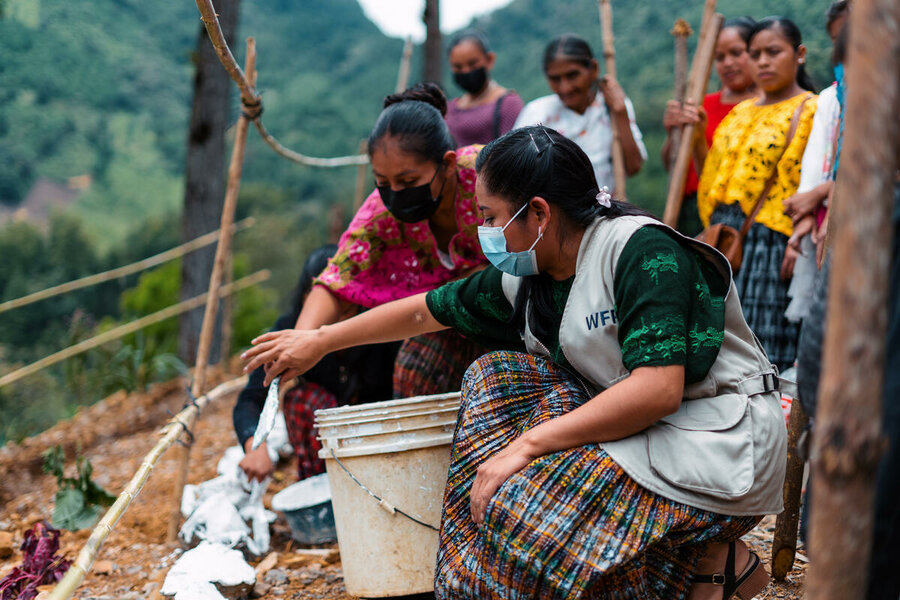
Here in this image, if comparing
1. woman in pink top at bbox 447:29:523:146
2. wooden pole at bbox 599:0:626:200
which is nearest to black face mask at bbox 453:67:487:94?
woman in pink top at bbox 447:29:523:146

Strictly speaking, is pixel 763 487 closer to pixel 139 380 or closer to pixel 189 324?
pixel 139 380

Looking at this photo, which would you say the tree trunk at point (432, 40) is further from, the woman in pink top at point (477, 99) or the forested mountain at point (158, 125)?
the woman in pink top at point (477, 99)

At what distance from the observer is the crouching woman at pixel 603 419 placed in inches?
71.0

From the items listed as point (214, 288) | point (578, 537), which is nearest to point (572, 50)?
point (214, 288)

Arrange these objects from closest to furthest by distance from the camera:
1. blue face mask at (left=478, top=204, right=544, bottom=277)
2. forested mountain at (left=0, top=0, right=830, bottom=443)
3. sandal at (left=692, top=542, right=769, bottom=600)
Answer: sandal at (left=692, top=542, right=769, bottom=600), blue face mask at (left=478, top=204, right=544, bottom=277), forested mountain at (left=0, top=0, right=830, bottom=443)

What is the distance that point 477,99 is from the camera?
4.65 meters

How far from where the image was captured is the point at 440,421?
234 centimetres

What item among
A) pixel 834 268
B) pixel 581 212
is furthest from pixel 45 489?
pixel 834 268

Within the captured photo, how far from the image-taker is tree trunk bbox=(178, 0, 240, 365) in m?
6.41

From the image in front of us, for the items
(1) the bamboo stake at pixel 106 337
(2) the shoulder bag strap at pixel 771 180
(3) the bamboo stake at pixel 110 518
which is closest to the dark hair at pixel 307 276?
(3) the bamboo stake at pixel 110 518

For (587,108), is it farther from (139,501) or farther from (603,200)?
(139,501)

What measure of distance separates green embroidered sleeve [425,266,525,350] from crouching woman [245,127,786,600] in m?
0.18

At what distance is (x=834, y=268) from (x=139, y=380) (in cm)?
622

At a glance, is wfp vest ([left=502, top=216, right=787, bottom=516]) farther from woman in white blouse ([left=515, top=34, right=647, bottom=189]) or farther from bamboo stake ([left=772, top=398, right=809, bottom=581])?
woman in white blouse ([left=515, top=34, right=647, bottom=189])
